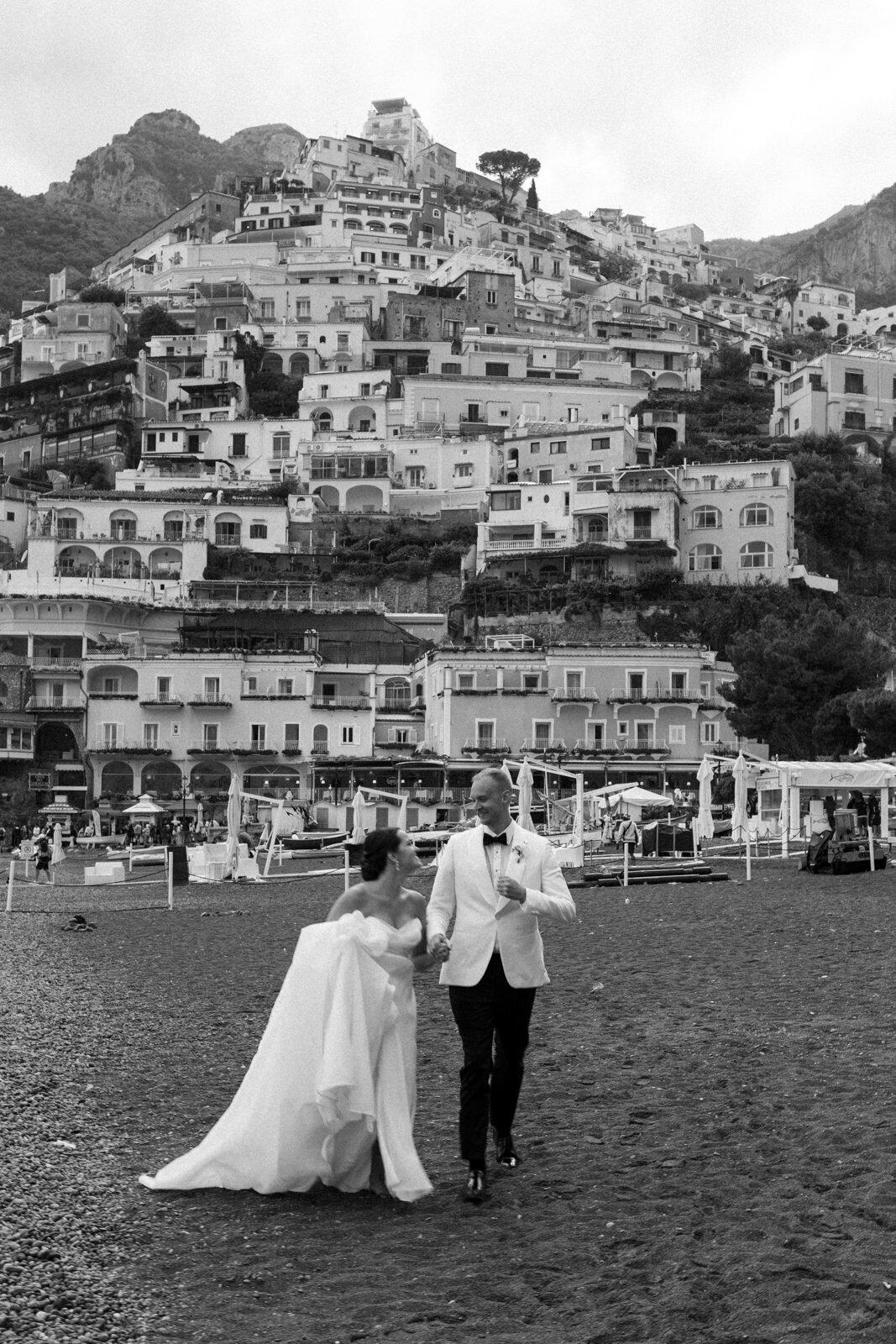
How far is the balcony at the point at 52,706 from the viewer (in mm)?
65125

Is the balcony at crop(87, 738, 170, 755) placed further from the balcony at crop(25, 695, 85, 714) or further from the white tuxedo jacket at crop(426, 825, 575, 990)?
the white tuxedo jacket at crop(426, 825, 575, 990)

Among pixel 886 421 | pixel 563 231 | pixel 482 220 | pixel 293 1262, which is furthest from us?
pixel 563 231

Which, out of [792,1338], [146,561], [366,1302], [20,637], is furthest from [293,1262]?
[146,561]

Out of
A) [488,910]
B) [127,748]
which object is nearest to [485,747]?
[127,748]

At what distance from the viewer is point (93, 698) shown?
214 feet

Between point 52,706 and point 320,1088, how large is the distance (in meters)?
60.7

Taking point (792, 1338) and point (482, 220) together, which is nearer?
point (792, 1338)

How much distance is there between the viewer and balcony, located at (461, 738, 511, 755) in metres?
61.5

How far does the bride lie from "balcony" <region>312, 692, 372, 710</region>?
57981 mm

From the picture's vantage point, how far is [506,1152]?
7.27 m

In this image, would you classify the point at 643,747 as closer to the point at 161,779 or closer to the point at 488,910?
the point at 161,779

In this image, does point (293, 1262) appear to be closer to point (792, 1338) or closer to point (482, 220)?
point (792, 1338)

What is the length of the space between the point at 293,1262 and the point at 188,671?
60.4 meters

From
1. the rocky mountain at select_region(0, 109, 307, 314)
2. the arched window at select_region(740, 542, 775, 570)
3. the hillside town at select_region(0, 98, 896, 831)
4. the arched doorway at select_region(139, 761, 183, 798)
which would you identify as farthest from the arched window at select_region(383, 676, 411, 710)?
the rocky mountain at select_region(0, 109, 307, 314)
